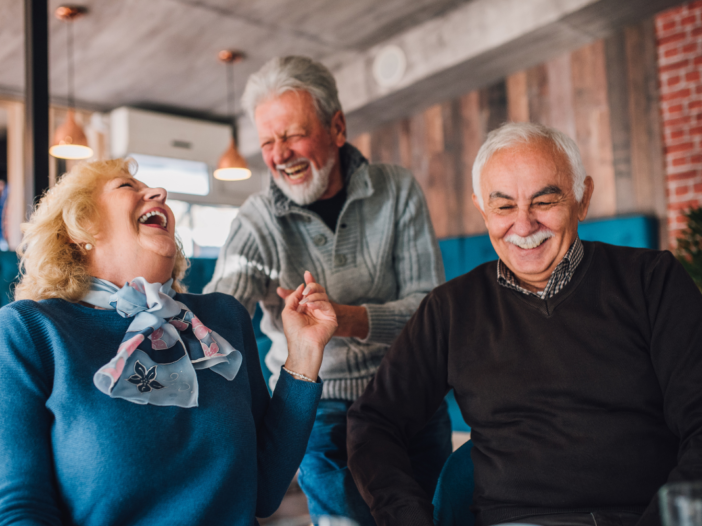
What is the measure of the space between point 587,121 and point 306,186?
10.9 feet

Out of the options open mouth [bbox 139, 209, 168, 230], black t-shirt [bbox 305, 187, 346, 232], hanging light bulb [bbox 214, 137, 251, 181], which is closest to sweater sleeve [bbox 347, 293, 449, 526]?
black t-shirt [bbox 305, 187, 346, 232]

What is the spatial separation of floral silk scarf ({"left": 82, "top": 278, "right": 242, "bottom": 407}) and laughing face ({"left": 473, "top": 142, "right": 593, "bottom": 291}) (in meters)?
0.67

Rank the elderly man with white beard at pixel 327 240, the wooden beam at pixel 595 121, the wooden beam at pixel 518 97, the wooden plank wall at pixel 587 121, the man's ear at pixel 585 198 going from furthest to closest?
the wooden beam at pixel 518 97 < the wooden beam at pixel 595 121 < the wooden plank wall at pixel 587 121 < the elderly man with white beard at pixel 327 240 < the man's ear at pixel 585 198

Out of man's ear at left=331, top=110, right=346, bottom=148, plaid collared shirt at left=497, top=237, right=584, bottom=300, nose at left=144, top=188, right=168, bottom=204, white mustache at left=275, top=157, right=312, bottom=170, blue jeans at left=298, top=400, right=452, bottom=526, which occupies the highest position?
man's ear at left=331, top=110, right=346, bottom=148

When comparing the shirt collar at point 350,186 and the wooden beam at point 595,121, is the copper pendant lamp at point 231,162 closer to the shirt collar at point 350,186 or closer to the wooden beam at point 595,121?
the wooden beam at point 595,121

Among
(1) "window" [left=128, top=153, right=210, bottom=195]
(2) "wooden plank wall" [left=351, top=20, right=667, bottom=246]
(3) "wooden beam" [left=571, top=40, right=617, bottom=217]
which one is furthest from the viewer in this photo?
(1) "window" [left=128, top=153, right=210, bottom=195]

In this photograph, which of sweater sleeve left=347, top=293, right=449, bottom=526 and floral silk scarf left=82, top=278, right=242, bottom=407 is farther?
sweater sleeve left=347, top=293, right=449, bottom=526

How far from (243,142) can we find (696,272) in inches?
213

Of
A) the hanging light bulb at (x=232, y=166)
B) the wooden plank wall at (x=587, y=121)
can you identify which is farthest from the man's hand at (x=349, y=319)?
the hanging light bulb at (x=232, y=166)

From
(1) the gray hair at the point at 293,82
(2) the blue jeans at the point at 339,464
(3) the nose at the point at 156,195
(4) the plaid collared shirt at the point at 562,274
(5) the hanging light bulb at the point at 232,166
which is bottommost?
(2) the blue jeans at the point at 339,464

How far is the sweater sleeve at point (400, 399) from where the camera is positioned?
133 cm

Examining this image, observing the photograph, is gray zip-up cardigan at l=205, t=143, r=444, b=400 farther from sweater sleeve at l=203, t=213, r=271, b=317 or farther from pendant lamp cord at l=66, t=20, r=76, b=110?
pendant lamp cord at l=66, t=20, r=76, b=110

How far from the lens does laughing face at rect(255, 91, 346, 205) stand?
1761mm

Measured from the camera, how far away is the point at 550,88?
4.65 metres
